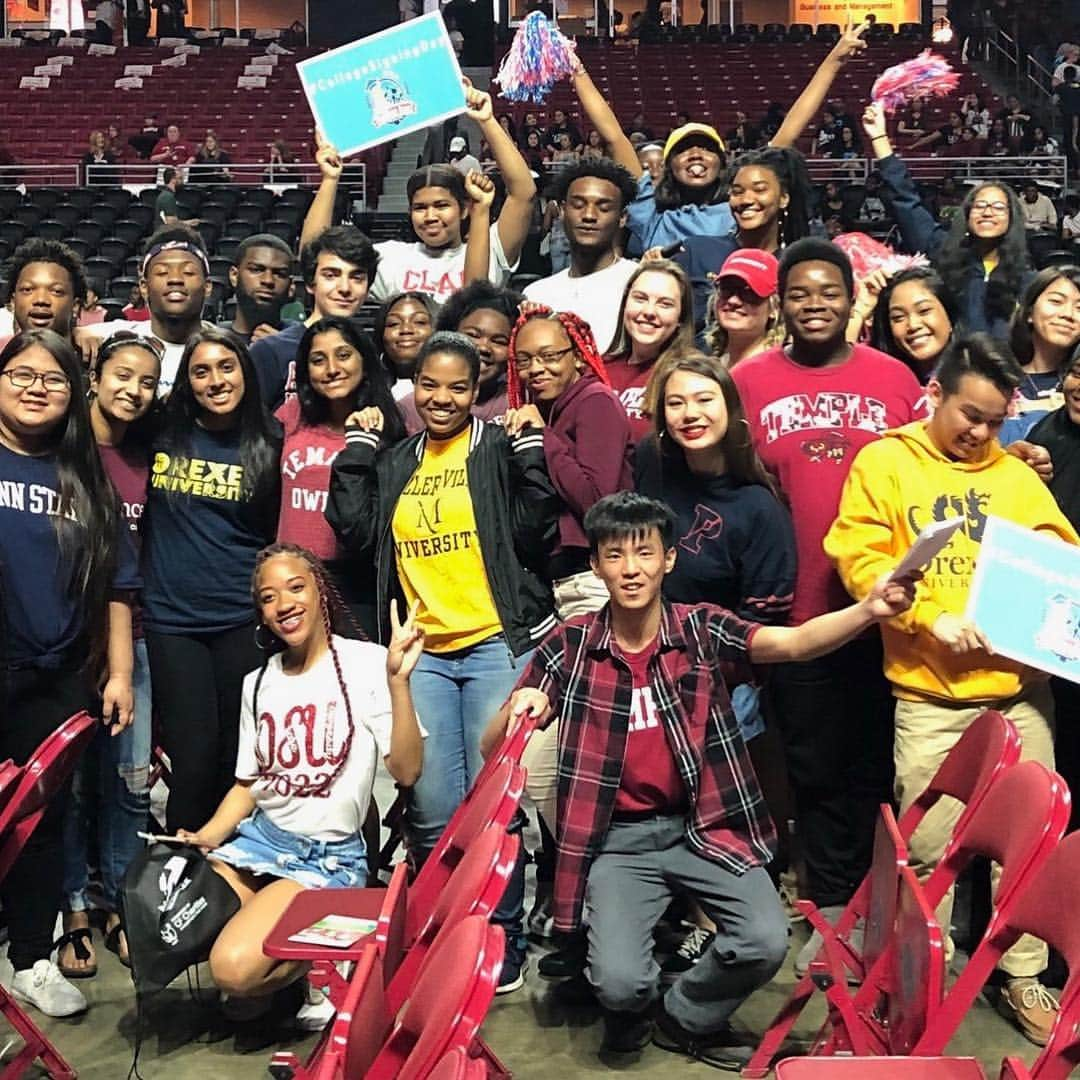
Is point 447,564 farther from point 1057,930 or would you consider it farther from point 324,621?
point 1057,930

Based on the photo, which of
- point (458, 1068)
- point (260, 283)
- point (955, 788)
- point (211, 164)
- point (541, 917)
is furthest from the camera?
point (211, 164)

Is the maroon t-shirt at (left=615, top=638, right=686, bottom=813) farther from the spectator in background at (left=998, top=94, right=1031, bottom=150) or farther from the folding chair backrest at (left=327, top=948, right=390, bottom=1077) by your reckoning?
the spectator in background at (left=998, top=94, right=1031, bottom=150)

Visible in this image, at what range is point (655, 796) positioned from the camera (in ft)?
10.5

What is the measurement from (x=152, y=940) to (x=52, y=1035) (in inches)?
15.2

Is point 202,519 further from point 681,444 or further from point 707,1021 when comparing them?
point 707,1021

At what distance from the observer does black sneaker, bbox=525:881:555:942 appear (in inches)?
150

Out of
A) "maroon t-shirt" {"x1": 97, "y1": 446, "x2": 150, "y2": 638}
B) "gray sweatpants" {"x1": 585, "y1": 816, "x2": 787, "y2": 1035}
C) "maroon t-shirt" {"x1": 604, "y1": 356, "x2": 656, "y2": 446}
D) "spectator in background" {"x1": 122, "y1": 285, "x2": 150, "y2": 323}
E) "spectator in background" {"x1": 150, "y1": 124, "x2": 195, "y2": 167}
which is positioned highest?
"spectator in background" {"x1": 150, "y1": 124, "x2": 195, "y2": 167}

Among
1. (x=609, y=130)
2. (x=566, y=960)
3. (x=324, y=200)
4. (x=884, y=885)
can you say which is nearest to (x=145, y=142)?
(x=324, y=200)

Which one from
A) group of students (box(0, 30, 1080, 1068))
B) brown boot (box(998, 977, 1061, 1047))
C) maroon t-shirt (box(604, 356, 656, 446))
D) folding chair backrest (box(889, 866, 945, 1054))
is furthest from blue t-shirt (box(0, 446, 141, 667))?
brown boot (box(998, 977, 1061, 1047))

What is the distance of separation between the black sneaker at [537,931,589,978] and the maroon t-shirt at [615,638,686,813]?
46 cm

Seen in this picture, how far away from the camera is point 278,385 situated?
4.05 metres

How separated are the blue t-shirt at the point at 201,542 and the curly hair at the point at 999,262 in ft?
7.07

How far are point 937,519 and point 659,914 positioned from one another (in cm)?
105

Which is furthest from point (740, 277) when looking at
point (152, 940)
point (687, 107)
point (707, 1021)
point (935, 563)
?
point (687, 107)
